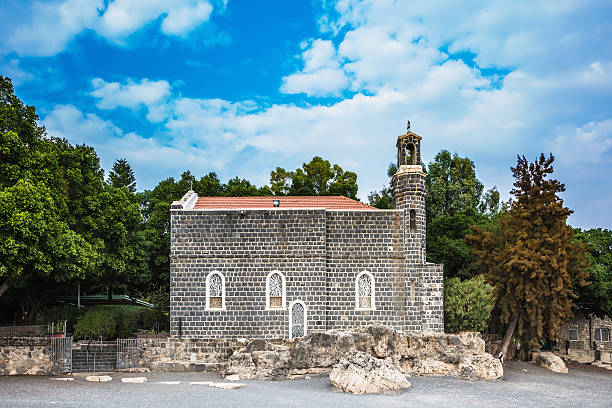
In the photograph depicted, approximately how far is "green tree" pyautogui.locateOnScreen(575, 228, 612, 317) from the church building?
1263 cm

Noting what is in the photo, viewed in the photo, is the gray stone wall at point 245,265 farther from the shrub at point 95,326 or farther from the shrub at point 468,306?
the shrub at point 468,306

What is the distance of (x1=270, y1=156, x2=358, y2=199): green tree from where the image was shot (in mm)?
42219

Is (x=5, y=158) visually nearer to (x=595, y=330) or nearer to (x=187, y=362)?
(x=187, y=362)

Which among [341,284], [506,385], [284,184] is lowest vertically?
Result: [506,385]

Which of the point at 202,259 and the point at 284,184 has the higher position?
the point at 284,184

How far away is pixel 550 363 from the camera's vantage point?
91.9 ft

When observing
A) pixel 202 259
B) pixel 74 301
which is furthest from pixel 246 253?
pixel 74 301

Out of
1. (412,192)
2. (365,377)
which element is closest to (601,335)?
(412,192)

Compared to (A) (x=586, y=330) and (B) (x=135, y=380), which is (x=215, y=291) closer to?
(B) (x=135, y=380)

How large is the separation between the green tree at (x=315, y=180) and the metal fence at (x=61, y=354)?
73.9 feet

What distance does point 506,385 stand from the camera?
22.0 metres

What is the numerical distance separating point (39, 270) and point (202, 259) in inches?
263

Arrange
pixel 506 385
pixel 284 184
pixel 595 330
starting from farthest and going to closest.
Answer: pixel 284 184
pixel 595 330
pixel 506 385

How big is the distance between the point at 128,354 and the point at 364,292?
35.0 ft
